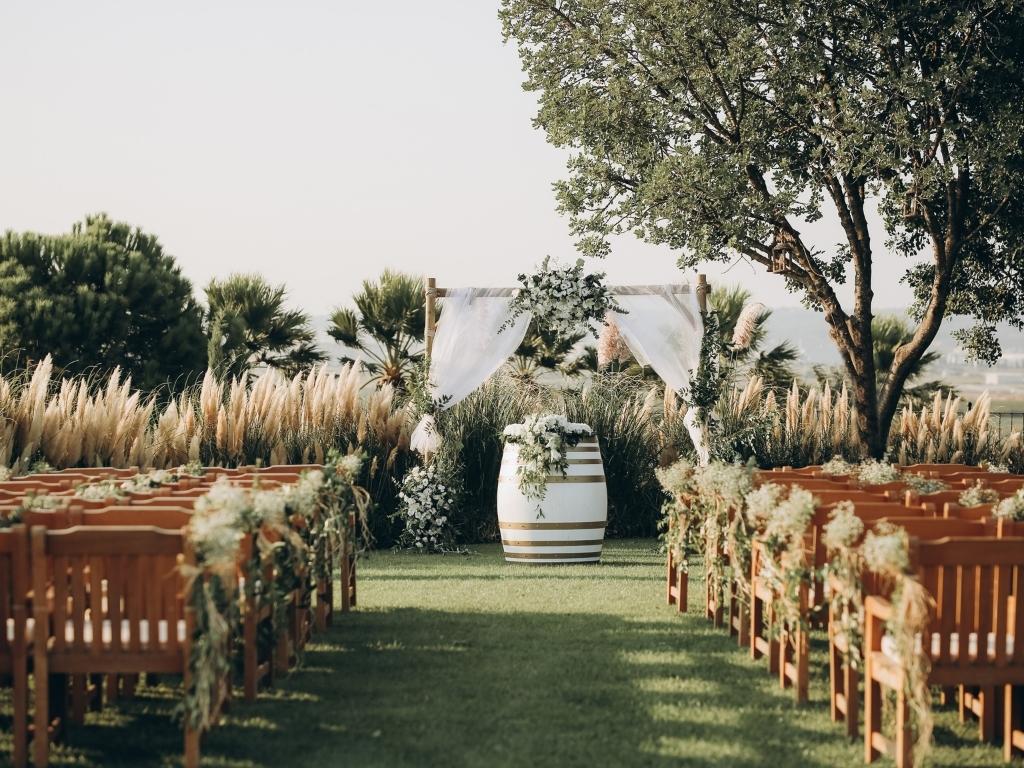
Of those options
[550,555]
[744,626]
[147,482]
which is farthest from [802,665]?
[550,555]

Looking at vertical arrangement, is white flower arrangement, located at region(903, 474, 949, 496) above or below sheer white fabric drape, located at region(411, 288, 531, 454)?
below

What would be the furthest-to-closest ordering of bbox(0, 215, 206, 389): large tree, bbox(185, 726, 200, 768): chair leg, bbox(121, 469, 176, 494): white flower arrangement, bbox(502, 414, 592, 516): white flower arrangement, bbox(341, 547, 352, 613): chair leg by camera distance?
bbox(0, 215, 206, 389): large tree < bbox(502, 414, 592, 516): white flower arrangement < bbox(341, 547, 352, 613): chair leg < bbox(121, 469, 176, 494): white flower arrangement < bbox(185, 726, 200, 768): chair leg

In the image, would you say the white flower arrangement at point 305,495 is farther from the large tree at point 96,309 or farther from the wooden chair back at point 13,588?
the large tree at point 96,309

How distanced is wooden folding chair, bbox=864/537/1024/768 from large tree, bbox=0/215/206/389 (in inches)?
771

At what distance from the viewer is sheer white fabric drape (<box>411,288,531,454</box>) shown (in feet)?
39.8

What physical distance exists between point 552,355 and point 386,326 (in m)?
2.32

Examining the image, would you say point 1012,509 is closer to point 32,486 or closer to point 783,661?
point 783,661

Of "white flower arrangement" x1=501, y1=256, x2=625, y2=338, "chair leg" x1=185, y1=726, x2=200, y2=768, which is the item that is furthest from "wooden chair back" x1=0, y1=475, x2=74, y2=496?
"white flower arrangement" x1=501, y1=256, x2=625, y2=338

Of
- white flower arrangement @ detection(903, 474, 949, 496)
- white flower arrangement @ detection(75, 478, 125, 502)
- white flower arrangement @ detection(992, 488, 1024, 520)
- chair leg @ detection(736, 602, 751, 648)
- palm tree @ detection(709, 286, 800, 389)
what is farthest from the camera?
palm tree @ detection(709, 286, 800, 389)

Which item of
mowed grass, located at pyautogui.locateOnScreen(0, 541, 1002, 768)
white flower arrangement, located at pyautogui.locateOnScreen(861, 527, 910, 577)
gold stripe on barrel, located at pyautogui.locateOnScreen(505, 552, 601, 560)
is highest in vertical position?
white flower arrangement, located at pyautogui.locateOnScreen(861, 527, 910, 577)

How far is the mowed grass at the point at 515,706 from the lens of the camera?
15.2 ft

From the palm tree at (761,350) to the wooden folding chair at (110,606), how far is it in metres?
13.0

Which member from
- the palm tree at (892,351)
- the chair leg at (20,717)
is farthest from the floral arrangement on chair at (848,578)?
the palm tree at (892,351)

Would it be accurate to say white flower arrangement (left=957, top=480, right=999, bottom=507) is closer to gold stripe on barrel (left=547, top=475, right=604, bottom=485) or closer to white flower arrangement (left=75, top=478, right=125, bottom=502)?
white flower arrangement (left=75, top=478, right=125, bottom=502)
